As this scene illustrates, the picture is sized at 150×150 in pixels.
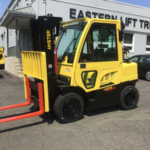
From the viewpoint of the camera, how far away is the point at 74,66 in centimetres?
405

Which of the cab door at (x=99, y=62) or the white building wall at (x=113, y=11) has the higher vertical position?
the white building wall at (x=113, y=11)

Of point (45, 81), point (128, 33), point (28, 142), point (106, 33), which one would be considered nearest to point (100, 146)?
point (28, 142)

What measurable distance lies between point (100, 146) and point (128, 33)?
1459 cm

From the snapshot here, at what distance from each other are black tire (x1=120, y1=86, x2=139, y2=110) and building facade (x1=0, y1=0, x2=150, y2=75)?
8.29 meters

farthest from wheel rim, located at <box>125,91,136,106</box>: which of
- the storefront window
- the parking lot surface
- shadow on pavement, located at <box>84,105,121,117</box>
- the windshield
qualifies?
the storefront window

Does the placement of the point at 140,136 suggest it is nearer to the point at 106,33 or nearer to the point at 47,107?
the point at 47,107

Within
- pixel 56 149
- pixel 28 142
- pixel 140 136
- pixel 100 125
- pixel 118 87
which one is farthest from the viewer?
pixel 118 87

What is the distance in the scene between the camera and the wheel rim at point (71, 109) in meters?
4.18

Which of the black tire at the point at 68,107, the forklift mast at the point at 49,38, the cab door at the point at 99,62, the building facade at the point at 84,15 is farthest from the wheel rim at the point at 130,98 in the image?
the building facade at the point at 84,15

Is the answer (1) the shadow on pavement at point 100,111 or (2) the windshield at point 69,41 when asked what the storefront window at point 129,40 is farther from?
(2) the windshield at point 69,41

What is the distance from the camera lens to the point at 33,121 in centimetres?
441

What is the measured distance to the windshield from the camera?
425 cm

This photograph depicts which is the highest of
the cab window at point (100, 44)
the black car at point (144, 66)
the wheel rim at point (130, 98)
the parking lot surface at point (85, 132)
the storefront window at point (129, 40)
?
the storefront window at point (129, 40)

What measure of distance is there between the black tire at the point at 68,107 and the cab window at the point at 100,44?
0.92 meters
